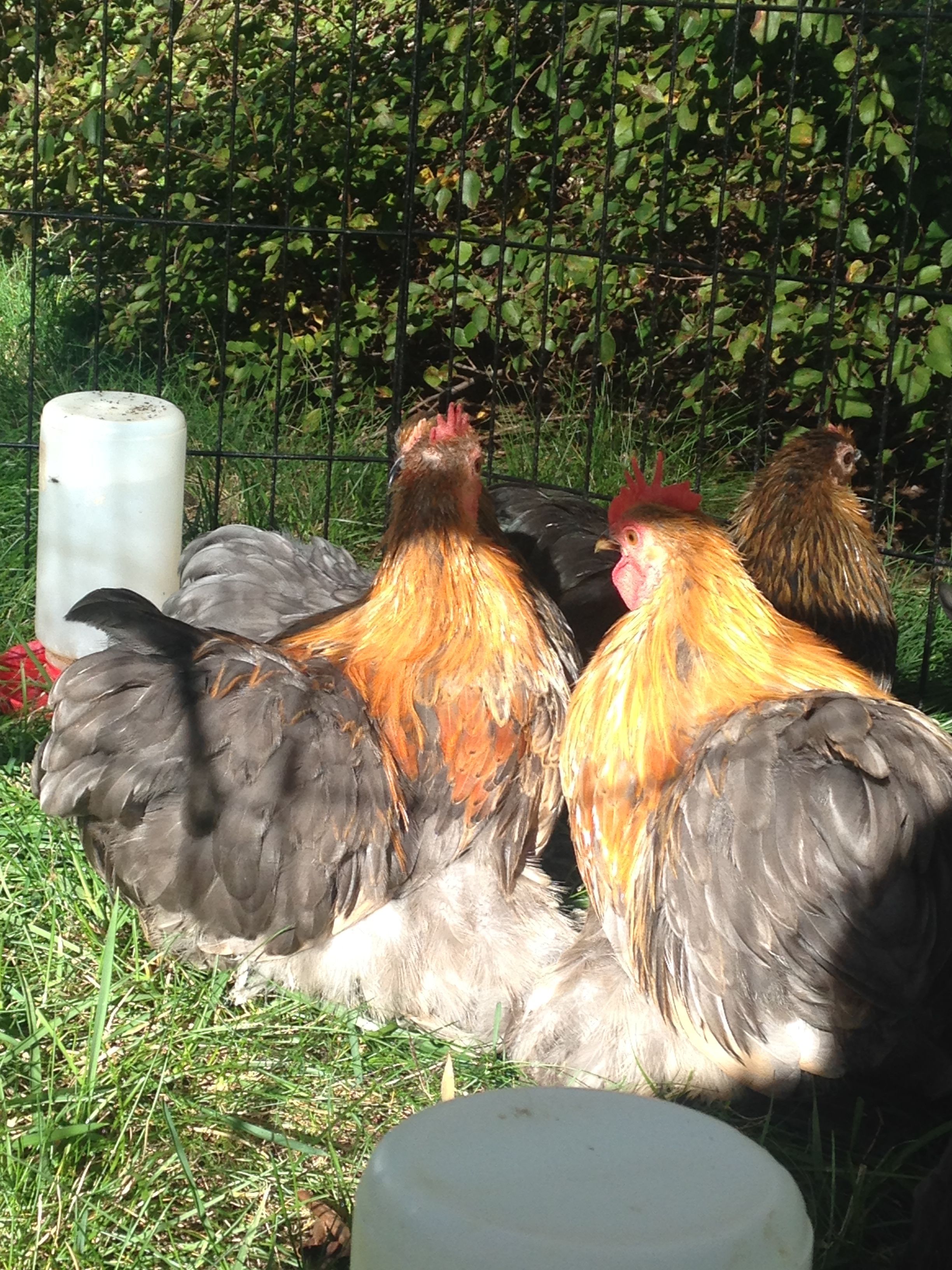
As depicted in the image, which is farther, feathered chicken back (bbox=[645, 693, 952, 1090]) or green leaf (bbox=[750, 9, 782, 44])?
green leaf (bbox=[750, 9, 782, 44])

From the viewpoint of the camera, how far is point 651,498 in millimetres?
3002

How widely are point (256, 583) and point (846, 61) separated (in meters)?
2.80

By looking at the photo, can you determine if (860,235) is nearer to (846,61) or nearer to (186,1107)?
(846,61)

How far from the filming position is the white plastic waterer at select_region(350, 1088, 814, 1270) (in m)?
1.31

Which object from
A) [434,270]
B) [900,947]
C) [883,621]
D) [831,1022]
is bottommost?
[831,1022]

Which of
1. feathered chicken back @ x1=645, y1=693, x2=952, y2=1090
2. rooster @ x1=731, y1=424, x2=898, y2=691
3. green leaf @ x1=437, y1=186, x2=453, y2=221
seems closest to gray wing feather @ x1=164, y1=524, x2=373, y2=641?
rooster @ x1=731, y1=424, x2=898, y2=691

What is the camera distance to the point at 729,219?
6.11 metres

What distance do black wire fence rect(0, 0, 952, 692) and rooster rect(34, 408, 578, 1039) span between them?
1.72 m

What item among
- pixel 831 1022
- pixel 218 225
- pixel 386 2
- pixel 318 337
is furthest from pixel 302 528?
pixel 831 1022

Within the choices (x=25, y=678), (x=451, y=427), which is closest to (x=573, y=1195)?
(x=451, y=427)

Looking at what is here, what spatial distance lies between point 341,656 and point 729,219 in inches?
145

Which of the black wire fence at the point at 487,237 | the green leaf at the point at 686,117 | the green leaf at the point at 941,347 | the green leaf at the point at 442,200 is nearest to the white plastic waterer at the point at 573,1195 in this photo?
the black wire fence at the point at 487,237

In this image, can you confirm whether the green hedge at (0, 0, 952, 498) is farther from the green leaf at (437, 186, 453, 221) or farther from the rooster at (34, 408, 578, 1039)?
the rooster at (34, 408, 578, 1039)

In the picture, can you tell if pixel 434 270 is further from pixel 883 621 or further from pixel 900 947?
pixel 900 947
